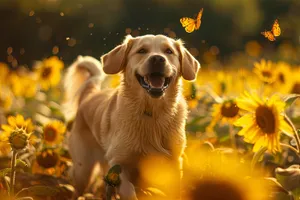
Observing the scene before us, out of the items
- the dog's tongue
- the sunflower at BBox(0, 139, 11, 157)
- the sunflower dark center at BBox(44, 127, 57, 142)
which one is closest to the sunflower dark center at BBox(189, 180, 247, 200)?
the dog's tongue

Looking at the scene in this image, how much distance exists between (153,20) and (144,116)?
12.1 metres

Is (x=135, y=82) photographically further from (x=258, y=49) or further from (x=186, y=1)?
(x=186, y=1)

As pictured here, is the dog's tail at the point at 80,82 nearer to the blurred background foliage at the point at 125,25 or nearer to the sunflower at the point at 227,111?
the sunflower at the point at 227,111

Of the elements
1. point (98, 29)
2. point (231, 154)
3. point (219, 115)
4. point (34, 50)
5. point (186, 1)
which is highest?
point (186, 1)

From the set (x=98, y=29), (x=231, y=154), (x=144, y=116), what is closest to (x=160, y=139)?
(x=144, y=116)

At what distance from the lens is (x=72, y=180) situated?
524 cm

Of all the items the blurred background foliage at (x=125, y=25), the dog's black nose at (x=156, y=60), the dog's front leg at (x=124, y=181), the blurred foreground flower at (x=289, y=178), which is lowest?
the dog's front leg at (x=124, y=181)

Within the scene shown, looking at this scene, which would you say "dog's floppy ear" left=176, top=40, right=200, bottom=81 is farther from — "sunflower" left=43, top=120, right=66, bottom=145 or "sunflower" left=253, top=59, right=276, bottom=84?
"sunflower" left=43, top=120, right=66, bottom=145

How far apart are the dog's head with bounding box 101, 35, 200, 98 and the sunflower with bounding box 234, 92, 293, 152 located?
3.54ft

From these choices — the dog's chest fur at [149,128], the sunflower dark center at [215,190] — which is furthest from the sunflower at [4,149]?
the sunflower dark center at [215,190]

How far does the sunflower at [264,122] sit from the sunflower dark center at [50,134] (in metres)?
2.24

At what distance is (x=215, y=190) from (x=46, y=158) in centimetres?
285

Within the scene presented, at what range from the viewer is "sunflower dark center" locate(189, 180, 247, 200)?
84.0 inches

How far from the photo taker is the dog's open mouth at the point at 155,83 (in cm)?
414
